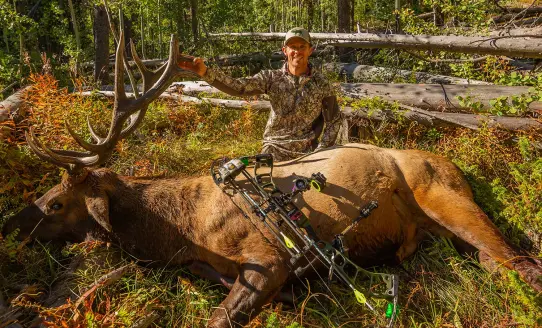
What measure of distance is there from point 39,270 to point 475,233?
4.02 metres

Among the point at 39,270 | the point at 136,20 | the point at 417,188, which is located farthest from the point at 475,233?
the point at 136,20

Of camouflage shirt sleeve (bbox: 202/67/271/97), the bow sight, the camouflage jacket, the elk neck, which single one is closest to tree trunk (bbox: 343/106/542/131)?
the camouflage jacket

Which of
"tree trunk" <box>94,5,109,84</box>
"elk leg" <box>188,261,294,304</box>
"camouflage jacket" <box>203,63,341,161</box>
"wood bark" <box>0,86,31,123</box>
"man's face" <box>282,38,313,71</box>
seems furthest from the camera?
"tree trunk" <box>94,5,109,84</box>

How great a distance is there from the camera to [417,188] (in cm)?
396

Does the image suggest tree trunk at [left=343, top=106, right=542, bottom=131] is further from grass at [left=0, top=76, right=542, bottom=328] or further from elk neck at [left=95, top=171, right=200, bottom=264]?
elk neck at [left=95, top=171, right=200, bottom=264]

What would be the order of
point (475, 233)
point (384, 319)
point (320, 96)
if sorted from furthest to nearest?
point (320, 96)
point (475, 233)
point (384, 319)

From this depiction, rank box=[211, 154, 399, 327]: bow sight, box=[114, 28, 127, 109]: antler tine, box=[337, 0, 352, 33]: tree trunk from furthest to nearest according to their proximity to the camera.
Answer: box=[337, 0, 352, 33]: tree trunk
box=[114, 28, 127, 109]: antler tine
box=[211, 154, 399, 327]: bow sight

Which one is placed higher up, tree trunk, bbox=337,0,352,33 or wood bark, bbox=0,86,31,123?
tree trunk, bbox=337,0,352,33

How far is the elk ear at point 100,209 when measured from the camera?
376cm

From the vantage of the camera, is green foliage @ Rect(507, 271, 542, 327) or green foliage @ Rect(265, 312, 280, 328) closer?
green foliage @ Rect(507, 271, 542, 327)

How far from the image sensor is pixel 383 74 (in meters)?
8.69

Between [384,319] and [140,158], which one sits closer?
[384,319]

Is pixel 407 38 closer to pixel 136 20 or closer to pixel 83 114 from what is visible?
pixel 83 114

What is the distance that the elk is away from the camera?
12.1 ft
